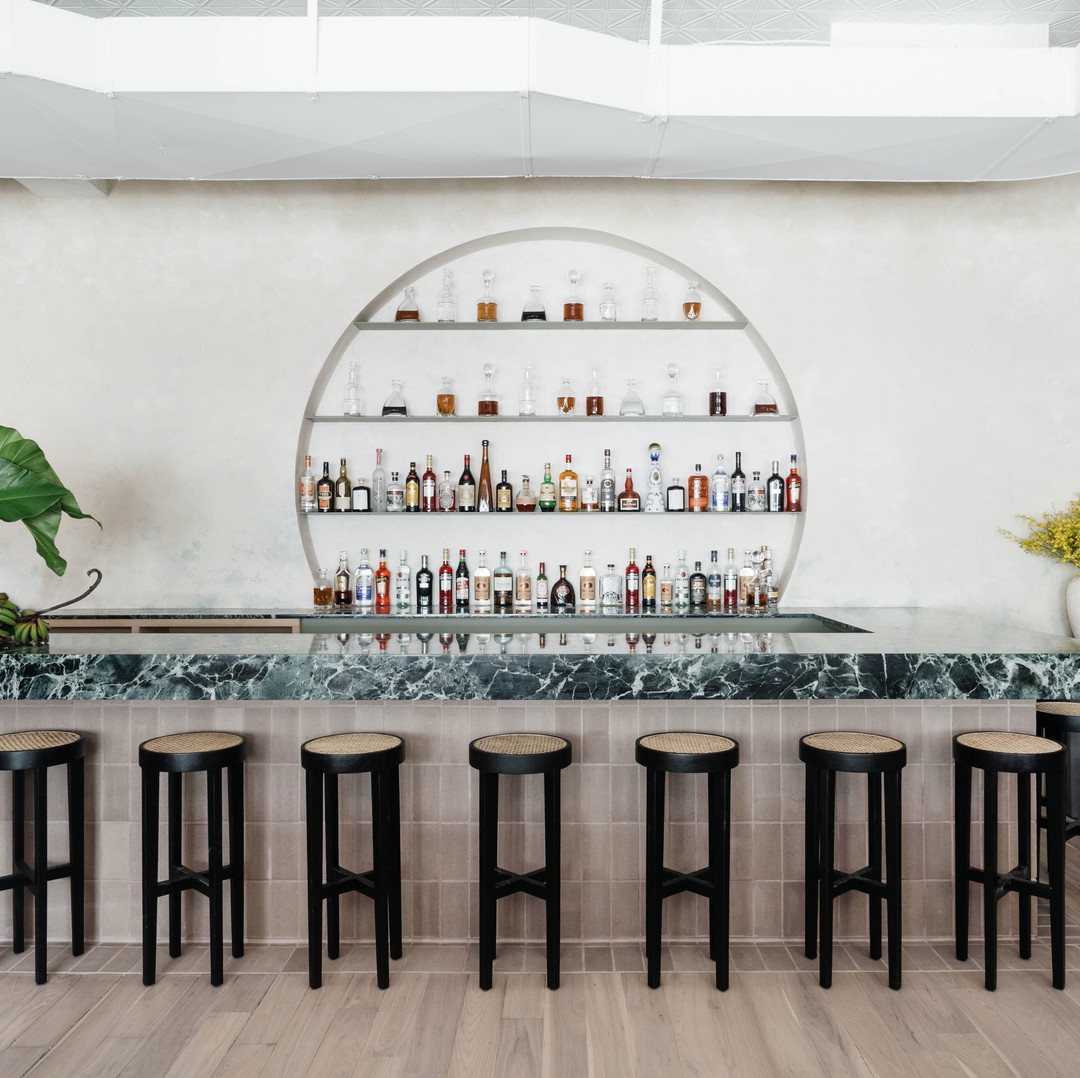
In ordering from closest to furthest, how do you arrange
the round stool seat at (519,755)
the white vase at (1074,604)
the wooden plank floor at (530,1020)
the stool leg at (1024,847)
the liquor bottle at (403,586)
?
the wooden plank floor at (530,1020) < the round stool seat at (519,755) < the stool leg at (1024,847) < the white vase at (1074,604) < the liquor bottle at (403,586)

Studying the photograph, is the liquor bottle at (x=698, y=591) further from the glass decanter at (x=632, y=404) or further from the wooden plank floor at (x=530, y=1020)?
the wooden plank floor at (x=530, y=1020)

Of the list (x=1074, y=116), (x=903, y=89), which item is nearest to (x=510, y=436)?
(x=903, y=89)

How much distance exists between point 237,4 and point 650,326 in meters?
2.23

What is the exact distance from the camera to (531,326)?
4.40 m

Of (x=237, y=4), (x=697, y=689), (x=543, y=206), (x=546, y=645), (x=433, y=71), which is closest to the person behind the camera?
(x=697, y=689)

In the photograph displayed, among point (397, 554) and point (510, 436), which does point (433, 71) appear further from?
point (397, 554)

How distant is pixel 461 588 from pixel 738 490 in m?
1.46

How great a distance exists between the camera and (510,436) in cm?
448

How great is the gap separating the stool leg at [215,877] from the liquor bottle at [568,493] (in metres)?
2.31

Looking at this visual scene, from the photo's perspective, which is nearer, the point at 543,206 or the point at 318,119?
the point at 318,119

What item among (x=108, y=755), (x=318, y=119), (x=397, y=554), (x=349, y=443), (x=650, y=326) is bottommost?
(x=108, y=755)

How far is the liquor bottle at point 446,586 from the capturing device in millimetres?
4367

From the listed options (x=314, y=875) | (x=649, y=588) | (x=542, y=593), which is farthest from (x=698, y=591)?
(x=314, y=875)

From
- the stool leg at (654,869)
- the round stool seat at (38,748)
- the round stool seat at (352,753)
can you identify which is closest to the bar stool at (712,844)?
the stool leg at (654,869)
